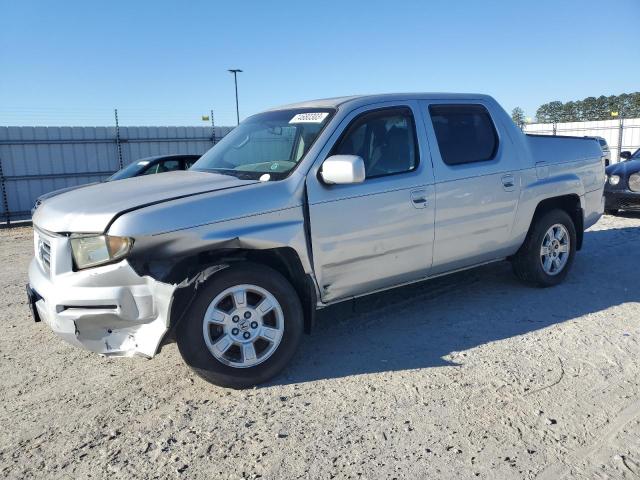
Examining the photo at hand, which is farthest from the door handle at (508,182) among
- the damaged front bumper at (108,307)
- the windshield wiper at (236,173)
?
the damaged front bumper at (108,307)

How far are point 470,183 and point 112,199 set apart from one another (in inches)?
111

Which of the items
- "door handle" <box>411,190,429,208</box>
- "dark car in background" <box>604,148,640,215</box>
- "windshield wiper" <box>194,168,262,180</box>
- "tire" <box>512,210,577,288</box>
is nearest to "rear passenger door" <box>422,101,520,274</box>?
"door handle" <box>411,190,429,208</box>

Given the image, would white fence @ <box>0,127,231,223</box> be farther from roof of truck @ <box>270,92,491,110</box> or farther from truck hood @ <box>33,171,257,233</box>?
roof of truck @ <box>270,92,491,110</box>

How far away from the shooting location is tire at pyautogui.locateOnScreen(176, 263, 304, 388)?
3.29m

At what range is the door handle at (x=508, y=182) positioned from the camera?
475 centimetres

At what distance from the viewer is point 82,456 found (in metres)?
2.78

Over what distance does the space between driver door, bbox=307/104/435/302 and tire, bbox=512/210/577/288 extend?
1454 mm

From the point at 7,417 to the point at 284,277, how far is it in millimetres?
1900

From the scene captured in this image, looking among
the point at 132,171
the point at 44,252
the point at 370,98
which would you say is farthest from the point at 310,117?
the point at 132,171

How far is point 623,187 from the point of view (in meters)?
9.55

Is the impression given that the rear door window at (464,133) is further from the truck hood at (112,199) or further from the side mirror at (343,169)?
the truck hood at (112,199)

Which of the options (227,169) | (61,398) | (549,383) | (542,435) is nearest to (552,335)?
(549,383)

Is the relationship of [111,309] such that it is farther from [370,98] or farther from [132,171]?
[132,171]

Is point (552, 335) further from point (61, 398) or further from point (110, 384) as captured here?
point (61, 398)
